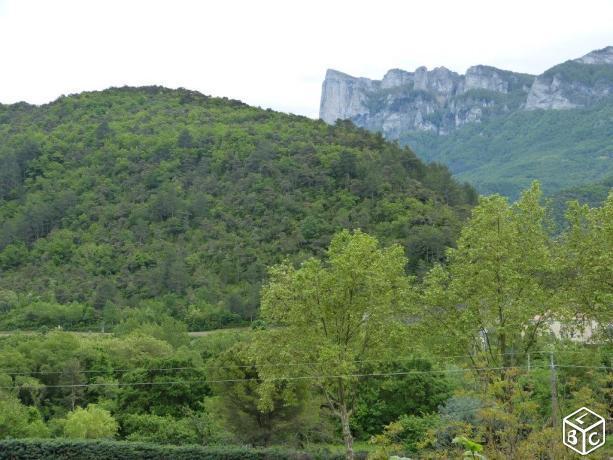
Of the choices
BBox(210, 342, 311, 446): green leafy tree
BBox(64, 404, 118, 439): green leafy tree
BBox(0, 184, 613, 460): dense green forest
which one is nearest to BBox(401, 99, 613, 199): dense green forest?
BBox(210, 342, 311, 446): green leafy tree

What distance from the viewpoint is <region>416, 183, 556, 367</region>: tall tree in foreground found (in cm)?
1928

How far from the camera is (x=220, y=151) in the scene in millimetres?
84875

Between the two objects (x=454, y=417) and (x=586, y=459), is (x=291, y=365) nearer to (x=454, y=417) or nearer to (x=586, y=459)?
(x=454, y=417)

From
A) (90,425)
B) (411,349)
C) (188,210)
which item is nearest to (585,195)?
(188,210)

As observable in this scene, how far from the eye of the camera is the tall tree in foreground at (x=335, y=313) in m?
21.3

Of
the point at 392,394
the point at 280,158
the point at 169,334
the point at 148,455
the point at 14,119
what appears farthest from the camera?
the point at 14,119

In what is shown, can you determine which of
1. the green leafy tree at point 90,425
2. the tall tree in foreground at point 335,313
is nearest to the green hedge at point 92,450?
the green leafy tree at point 90,425

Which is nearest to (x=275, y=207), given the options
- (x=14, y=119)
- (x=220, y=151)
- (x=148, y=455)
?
(x=220, y=151)

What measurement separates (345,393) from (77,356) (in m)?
18.5

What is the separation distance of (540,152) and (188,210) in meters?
103

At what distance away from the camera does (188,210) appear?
242 feet

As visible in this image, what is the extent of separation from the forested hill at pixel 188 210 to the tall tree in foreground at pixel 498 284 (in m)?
37.8

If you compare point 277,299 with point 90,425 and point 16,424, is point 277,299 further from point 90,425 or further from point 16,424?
point 16,424

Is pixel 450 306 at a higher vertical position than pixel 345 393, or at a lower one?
higher
